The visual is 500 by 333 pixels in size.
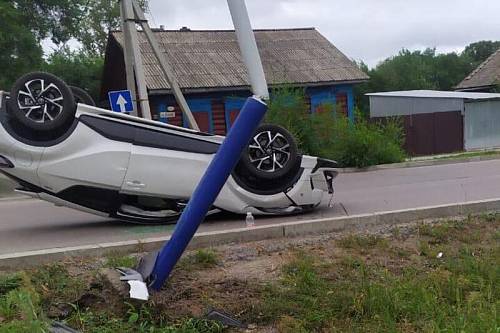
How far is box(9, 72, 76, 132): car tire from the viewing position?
24.8 ft

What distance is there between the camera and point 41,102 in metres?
7.64

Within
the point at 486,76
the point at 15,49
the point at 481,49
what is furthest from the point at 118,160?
the point at 481,49

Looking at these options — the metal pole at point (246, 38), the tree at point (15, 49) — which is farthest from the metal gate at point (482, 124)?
the metal pole at point (246, 38)

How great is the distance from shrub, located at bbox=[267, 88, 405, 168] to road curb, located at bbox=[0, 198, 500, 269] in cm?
1078

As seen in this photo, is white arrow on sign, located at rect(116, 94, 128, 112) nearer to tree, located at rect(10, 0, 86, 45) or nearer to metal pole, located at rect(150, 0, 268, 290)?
tree, located at rect(10, 0, 86, 45)

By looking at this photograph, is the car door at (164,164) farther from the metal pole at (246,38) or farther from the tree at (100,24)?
the tree at (100,24)

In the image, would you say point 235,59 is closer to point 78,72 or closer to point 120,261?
point 78,72

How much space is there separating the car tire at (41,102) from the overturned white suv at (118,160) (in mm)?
11

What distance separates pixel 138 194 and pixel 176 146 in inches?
30.2

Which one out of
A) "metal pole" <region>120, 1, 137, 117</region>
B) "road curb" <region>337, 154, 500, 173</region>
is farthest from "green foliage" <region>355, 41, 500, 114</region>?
"metal pole" <region>120, 1, 137, 117</region>

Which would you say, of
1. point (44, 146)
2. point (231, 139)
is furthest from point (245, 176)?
point (231, 139)

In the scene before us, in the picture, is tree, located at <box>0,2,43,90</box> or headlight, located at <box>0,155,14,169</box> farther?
tree, located at <box>0,2,43,90</box>

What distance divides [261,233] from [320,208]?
2850 mm

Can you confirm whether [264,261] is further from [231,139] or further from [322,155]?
[322,155]
